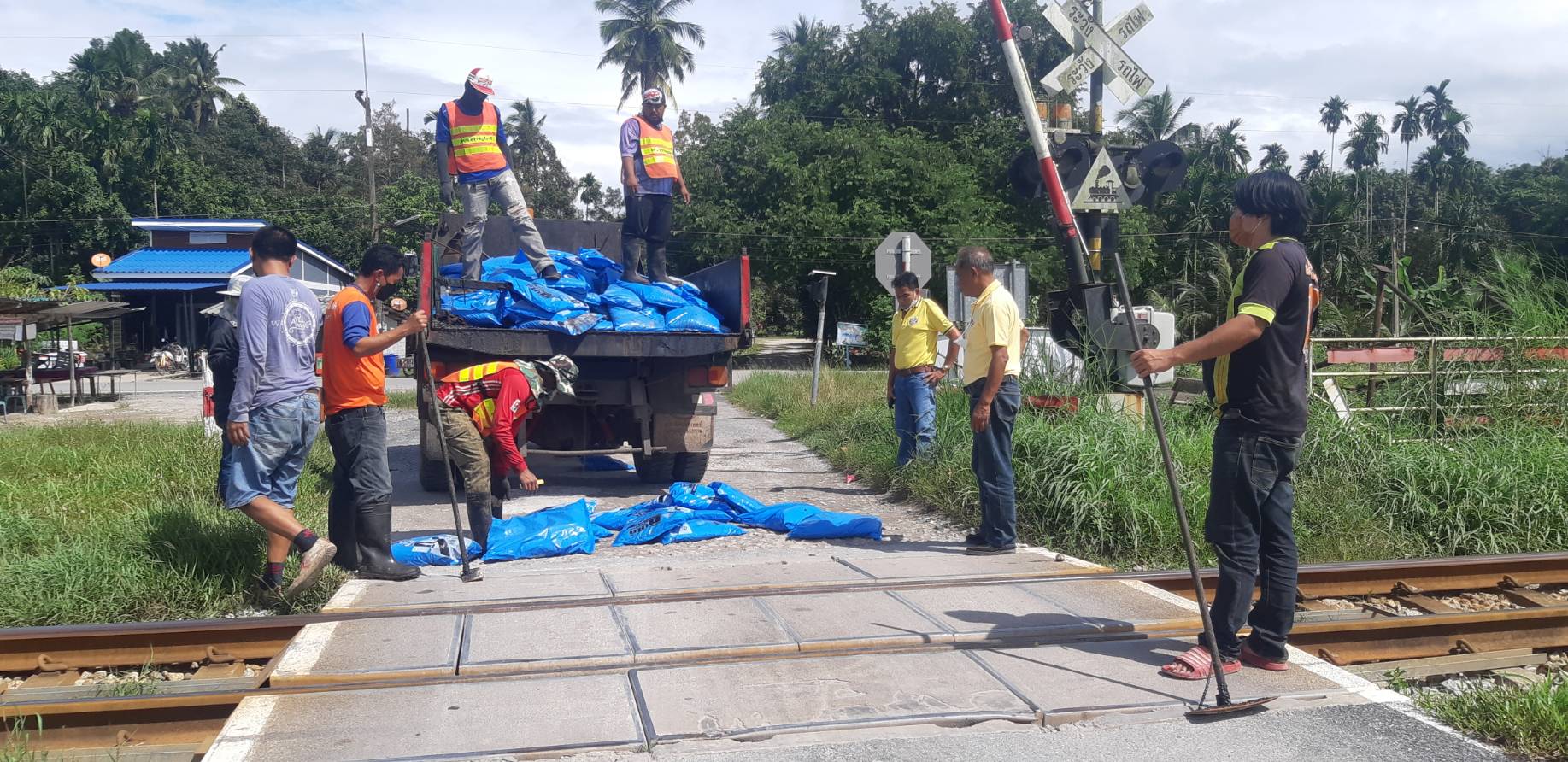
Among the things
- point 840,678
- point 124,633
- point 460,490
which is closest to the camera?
point 840,678

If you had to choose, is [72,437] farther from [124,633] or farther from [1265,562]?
[1265,562]

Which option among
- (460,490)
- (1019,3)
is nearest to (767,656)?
(460,490)

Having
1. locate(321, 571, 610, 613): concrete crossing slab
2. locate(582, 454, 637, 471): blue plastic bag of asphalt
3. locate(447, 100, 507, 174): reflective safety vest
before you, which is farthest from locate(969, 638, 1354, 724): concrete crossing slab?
locate(582, 454, 637, 471): blue plastic bag of asphalt

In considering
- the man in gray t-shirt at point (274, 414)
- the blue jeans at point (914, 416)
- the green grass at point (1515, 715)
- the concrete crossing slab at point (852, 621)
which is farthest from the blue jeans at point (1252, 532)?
the blue jeans at point (914, 416)

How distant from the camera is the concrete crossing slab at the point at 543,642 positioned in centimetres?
428

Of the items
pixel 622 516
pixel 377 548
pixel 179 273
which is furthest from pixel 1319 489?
pixel 179 273

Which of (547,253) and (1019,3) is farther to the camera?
(1019,3)

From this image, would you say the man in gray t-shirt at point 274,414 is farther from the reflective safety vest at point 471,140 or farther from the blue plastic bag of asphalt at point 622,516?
the reflective safety vest at point 471,140

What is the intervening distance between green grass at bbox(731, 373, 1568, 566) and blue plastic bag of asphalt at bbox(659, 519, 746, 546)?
1581 mm

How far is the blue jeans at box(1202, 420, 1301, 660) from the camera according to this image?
418 cm

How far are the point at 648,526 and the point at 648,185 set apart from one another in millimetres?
3406

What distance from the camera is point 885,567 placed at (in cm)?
611

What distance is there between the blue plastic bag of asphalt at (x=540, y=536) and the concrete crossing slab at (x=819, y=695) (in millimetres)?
2540

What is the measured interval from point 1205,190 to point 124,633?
150ft
